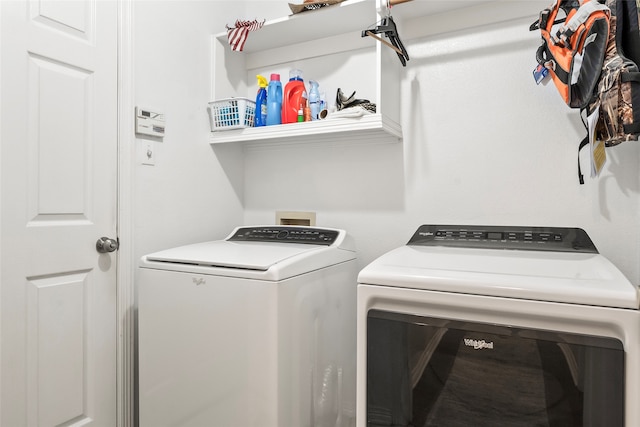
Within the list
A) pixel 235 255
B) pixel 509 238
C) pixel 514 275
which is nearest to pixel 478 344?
pixel 514 275

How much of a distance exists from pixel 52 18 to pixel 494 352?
74.2 inches

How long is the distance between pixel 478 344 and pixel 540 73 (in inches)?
43.4

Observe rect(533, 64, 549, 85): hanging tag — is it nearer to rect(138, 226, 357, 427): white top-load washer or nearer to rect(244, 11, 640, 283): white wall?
rect(244, 11, 640, 283): white wall

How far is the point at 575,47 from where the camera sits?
132 cm

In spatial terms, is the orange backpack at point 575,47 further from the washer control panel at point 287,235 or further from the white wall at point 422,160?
the washer control panel at point 287,235

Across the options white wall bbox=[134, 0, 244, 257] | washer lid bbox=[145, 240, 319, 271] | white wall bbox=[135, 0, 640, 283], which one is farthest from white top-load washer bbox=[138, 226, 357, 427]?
white wall bbox=[135, 0, 640, 283]

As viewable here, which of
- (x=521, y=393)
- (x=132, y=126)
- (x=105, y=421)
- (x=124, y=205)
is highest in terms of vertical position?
(x=132, y=126)

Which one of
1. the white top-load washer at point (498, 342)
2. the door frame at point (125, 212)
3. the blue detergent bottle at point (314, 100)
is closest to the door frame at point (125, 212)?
the door frame at point (125, 212)

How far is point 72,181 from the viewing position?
1.53 meters

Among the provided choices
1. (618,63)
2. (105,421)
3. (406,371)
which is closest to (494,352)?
(406,371)

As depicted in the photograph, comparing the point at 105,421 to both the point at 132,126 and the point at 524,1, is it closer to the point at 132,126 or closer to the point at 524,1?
the point at 132,126

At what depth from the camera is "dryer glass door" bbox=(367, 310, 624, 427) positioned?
0.99m

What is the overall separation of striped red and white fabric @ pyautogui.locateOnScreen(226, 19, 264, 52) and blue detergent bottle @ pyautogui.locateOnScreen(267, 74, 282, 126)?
227 millimetres

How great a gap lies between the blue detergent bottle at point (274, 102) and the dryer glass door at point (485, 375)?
47.7 inches
